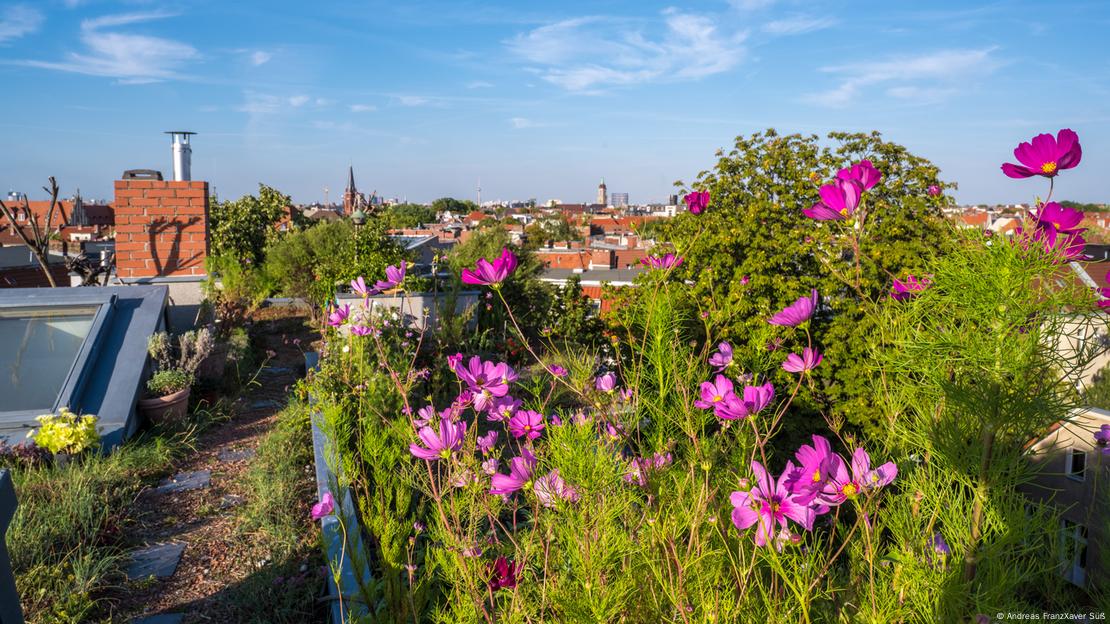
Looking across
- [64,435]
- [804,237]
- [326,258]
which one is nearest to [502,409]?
[64,435]

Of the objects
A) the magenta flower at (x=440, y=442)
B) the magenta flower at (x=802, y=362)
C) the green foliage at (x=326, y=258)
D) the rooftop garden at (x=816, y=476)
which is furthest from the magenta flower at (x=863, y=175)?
the green foliage at (x=326, y=258)

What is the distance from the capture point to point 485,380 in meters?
1.54

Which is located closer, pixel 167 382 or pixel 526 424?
pixel 526 424

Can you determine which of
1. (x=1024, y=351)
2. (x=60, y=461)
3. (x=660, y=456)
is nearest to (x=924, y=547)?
(x=1024, y=351)

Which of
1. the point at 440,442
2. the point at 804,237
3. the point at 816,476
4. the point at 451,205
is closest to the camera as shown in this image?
the point at 816,476

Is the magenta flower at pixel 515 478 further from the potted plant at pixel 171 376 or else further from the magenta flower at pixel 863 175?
the potted plant at pixel 171 376

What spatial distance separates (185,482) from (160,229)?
14.8ft

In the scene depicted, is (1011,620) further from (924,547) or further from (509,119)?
(509,119)

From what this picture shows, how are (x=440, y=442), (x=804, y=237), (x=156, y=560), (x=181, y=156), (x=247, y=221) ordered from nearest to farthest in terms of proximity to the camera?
(x=440, y=442) < (x=156, y=560) < (x=181, y=156) < (x=804, y=237) < (x=247, y=221)

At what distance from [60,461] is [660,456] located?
3.24 metres

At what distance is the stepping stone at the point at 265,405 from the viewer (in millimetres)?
4680

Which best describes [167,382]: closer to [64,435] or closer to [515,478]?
[64,435]

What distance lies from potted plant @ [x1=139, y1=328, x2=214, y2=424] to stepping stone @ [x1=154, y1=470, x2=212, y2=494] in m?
0.68

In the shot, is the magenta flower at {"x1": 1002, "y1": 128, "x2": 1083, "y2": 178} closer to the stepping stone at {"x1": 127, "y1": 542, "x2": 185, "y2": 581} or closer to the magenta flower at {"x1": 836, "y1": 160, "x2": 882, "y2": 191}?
the magenta flower at {"x1": 836, "y1": 160, "x2": 882, "y2": 191}
